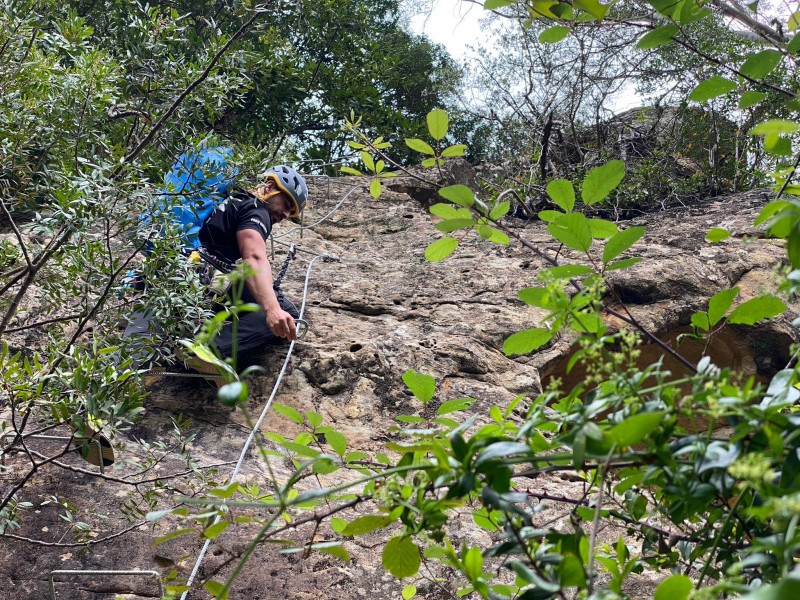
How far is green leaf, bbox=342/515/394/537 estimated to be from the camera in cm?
129

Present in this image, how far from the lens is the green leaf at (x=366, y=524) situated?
50.9 inches

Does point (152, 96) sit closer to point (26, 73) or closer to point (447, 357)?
point (26, 73)

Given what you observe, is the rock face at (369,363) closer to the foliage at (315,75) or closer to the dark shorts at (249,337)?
the dark shorts at (249,337)

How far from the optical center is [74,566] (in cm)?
259

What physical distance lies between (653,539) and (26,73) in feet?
9.84

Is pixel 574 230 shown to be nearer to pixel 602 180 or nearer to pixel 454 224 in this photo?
pixel 602 180

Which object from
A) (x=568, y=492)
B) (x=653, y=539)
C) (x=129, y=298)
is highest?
(x=653, y=539)

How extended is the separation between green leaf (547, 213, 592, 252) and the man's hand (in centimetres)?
253

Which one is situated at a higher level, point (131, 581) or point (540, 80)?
point (540, 80)

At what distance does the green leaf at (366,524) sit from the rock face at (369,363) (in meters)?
1.35

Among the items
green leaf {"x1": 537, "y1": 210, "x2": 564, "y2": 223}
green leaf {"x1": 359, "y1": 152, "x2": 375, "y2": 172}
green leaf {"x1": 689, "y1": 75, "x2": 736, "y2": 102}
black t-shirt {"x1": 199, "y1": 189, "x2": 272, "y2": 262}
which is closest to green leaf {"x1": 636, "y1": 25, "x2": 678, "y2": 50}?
green leaf {"x1": 689, "y1": 75, "x2": 736, "y2": 102}

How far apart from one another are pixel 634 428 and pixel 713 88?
965 millimetres

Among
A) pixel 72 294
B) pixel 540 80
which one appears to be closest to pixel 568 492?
pixel 72 294

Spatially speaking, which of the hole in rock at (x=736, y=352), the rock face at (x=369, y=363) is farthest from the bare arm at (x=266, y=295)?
the hole in rock at (x=736, y=352)
